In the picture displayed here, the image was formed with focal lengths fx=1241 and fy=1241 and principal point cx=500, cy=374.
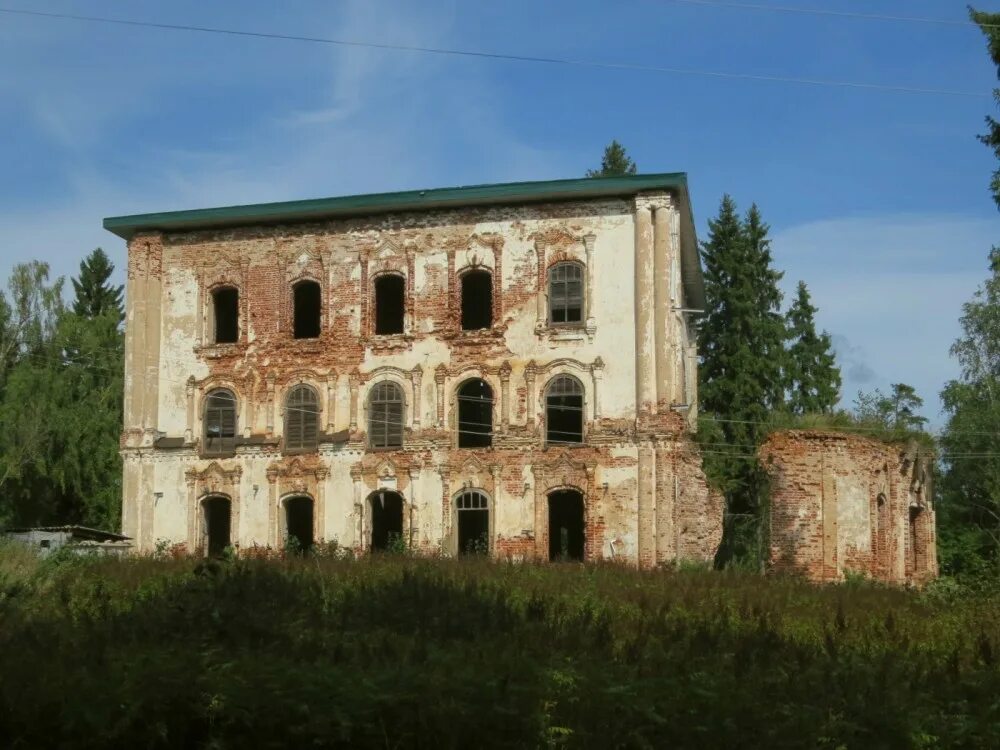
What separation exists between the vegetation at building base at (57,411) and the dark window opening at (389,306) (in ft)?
56.7

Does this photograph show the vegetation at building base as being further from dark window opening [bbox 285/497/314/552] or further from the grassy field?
the grassy field

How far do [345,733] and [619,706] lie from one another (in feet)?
5.95

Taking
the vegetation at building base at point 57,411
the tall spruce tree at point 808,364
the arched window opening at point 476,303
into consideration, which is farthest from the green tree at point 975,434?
the vegetation at building base at point 57,411

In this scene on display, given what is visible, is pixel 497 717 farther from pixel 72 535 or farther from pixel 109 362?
→ pixel 109 362

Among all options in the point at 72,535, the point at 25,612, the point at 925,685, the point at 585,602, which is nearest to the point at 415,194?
the point at 72,535

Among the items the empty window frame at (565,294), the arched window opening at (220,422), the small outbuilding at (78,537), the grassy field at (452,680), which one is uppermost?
the empty window frame at (565,294)

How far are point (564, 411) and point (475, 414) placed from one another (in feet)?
9.53

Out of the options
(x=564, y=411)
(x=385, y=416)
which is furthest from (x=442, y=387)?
(x=564, y=411)

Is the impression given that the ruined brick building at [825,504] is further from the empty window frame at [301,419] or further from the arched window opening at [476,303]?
the empty window frame at [301,419]

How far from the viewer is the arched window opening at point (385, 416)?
29.7 metres

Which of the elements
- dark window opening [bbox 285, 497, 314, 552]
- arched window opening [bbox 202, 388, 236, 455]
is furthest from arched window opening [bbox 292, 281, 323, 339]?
dark window opening [bbox 285, 497, 314, 552]

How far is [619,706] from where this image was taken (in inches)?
325

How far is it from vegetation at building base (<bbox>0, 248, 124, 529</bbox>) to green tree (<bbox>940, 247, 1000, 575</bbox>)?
29.9 meters

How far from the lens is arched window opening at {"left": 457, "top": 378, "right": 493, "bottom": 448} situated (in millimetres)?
29641
